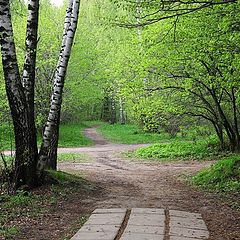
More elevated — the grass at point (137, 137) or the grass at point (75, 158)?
the grass at point (137, 137)

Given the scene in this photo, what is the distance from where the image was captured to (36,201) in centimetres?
714

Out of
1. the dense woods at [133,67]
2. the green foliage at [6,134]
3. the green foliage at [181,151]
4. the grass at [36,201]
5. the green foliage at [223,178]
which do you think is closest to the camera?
the grass at [36,201]

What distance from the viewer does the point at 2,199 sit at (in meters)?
6.91

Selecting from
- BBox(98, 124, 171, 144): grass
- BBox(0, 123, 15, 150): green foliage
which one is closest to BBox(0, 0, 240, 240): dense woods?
BBox(0, 123, 15, 150): green foliage

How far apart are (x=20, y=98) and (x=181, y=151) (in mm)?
12050

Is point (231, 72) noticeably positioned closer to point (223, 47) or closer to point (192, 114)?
point (223, 47)

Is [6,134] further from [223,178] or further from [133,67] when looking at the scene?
[223,178]

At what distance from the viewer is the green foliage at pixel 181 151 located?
17438 millimetres

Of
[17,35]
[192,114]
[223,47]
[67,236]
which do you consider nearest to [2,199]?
[67,236]

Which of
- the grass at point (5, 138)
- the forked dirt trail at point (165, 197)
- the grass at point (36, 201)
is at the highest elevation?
the grass at point (5, 138)

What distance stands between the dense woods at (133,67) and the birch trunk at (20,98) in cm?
Result: 2

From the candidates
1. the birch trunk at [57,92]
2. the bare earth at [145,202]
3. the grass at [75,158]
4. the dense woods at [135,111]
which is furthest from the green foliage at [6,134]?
the grass at [75,158]

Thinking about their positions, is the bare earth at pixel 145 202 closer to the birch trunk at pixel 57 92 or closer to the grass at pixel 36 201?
the grass at pixel 36 201

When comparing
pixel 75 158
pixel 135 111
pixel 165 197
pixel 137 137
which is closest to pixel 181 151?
pixel 135 111
